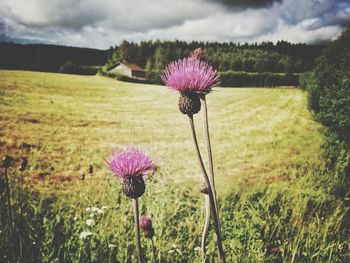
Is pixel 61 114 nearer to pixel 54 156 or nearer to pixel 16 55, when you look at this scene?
pixel 16 55

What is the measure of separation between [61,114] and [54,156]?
6322mm

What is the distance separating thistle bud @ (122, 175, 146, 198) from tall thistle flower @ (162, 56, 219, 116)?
39 cm

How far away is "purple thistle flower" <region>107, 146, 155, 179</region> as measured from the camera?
1547 mm

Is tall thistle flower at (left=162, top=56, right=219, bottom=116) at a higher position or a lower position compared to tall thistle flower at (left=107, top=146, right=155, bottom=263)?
higher

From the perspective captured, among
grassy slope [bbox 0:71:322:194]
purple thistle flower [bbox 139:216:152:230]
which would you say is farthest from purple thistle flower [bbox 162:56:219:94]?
grassy slope [bbox 0:71:322:194]

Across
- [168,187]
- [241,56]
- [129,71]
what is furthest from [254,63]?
[168,187]

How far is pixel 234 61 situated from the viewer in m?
50.4

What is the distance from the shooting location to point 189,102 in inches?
61.4

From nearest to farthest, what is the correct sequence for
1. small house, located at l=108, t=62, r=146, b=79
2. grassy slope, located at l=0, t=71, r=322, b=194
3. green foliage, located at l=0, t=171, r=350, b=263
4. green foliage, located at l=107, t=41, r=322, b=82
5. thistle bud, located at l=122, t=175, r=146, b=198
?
thistle bud, located at l=122, t=175, r=146, b=198 < green foliage, located at l=0, t=171, r=350, b=263 < grassy slope, located at l=0, t=71, r=322, b=194 < green foliage, located at l=107, t=41, r=322, b=82 < small house, located at l=108, t=62, r=146, b=79

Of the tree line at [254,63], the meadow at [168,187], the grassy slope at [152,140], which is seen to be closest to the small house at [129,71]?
the tree line at [254,63]

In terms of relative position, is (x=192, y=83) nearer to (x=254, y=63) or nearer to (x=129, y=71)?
(x=254, y=63)

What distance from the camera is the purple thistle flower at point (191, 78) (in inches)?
60.3

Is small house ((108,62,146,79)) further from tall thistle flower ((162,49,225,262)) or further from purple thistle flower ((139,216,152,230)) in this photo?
tall thistle flower ((162,49,225,262))

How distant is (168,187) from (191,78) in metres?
2.56
